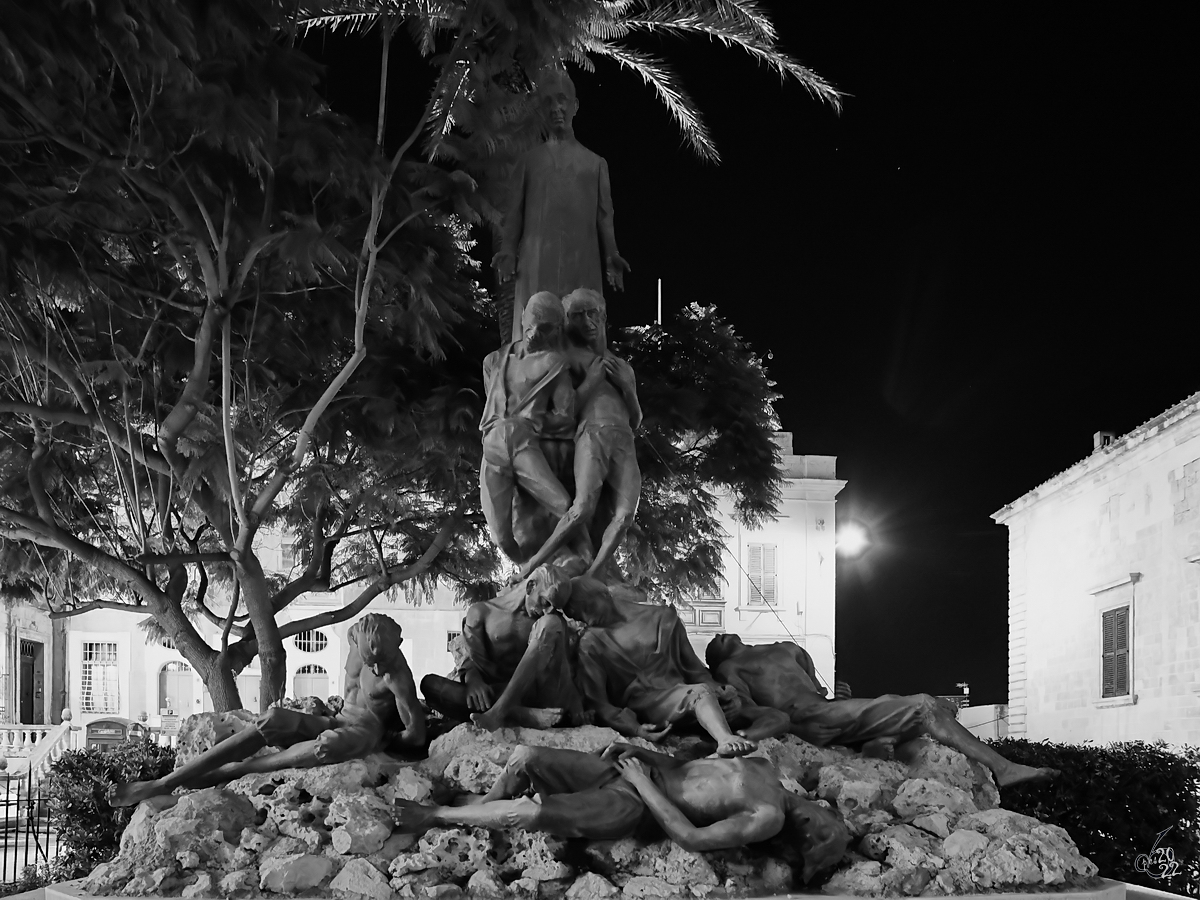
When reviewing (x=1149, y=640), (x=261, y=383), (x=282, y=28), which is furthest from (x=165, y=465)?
(x=1149, y=640)

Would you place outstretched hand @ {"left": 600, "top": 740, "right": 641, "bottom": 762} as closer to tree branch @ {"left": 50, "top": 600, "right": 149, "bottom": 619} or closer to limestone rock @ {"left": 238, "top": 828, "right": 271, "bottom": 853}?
limestone rock @ {"left": 238, "top": 828, "right": 271, "bottom": 853}

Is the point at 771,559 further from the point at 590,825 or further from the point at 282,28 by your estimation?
the point at 590,825

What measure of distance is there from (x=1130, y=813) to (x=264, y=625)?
9.01m

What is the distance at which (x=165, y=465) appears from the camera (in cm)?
1370

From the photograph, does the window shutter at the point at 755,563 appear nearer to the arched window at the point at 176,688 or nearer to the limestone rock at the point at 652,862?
the arched window at the point at 176,688

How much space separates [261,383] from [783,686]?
9.02 m

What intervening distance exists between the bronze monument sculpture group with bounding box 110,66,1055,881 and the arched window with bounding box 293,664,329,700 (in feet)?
90.9

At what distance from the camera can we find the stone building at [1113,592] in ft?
69.4

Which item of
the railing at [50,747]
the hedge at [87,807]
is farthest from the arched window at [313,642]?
the hedge at [87,807]

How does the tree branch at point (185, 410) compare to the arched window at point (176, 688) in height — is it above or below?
above

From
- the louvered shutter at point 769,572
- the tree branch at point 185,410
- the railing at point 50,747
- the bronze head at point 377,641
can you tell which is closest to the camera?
the bronze head at point 377,641

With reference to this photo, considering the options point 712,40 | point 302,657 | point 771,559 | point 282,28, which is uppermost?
point 712,40

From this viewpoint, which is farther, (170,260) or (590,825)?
(170,260)

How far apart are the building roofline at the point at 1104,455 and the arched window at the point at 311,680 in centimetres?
1792
